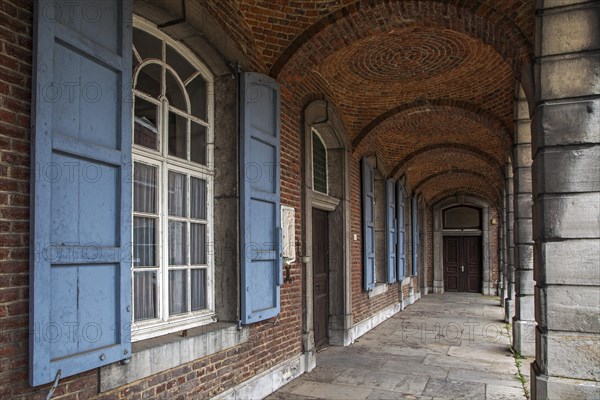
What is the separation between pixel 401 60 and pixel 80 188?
5613 mm

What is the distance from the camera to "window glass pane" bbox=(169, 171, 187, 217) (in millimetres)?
4379

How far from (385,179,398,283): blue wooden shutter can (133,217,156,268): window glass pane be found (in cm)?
A: 818

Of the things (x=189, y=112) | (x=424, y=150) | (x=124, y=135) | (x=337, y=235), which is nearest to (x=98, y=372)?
(x=124, y=135)

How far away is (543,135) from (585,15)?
1043 millimetres

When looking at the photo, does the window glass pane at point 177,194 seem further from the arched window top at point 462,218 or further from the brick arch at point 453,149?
the arched window top at point 462,218

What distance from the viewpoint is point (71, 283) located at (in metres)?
2.91

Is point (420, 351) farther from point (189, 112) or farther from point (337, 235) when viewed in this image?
point (189, 112)

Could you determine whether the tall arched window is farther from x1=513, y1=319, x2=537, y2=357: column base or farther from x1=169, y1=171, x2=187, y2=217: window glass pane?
x1=513, y1=319, x2=537, y2=357: column base

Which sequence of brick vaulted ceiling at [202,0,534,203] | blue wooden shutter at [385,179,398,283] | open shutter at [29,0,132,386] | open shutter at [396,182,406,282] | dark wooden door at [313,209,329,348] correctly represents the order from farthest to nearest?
open shutter at [396,182,406,282] < blue wooden shutter at [385,179,398,283] < dark wooden door at [313,209,329,348] < brick vaulted ceiling at [202,0,534,203] < open shutter at [29,0,132,386]

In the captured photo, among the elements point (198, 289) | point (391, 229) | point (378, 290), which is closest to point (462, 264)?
point (391, 229)

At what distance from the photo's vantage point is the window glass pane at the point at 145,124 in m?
4.03

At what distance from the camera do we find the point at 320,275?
8070mm

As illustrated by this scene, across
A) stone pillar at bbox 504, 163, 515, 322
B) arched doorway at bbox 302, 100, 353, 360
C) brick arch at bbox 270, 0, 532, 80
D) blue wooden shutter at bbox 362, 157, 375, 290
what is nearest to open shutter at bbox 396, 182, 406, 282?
stone pillar at bbox 504, 163, 515, 322

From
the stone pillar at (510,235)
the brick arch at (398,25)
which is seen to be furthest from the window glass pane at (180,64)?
the stone pillar at (510,235)
